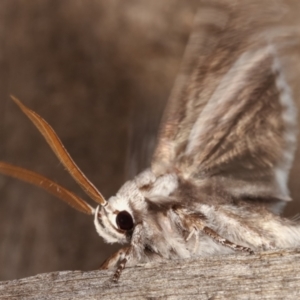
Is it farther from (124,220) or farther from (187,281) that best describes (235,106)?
(187,281)

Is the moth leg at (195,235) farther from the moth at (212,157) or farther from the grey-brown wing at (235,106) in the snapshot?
the grey-brown wing at (235,106)

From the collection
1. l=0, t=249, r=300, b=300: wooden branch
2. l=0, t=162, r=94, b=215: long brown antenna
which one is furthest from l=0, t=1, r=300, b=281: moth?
l=0, t=249, r=300, b=300: wooden branch

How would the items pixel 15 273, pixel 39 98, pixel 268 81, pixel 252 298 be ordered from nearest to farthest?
1. pixel 252 298
2. pixel 268 81
3. pixel 15 273
4. pixel 39 98

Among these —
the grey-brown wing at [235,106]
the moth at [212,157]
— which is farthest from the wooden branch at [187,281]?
the grey-brown wing at [235,106]

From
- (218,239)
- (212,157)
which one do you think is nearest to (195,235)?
(218,239)

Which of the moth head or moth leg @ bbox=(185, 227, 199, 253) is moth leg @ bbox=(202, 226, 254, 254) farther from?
the moth head

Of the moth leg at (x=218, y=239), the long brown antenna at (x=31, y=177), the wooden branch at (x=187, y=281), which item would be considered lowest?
the moth leg at (x=218, y=239)

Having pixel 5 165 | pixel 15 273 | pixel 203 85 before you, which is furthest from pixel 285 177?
pixel 15 273

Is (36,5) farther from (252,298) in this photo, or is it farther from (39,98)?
(252,298)
